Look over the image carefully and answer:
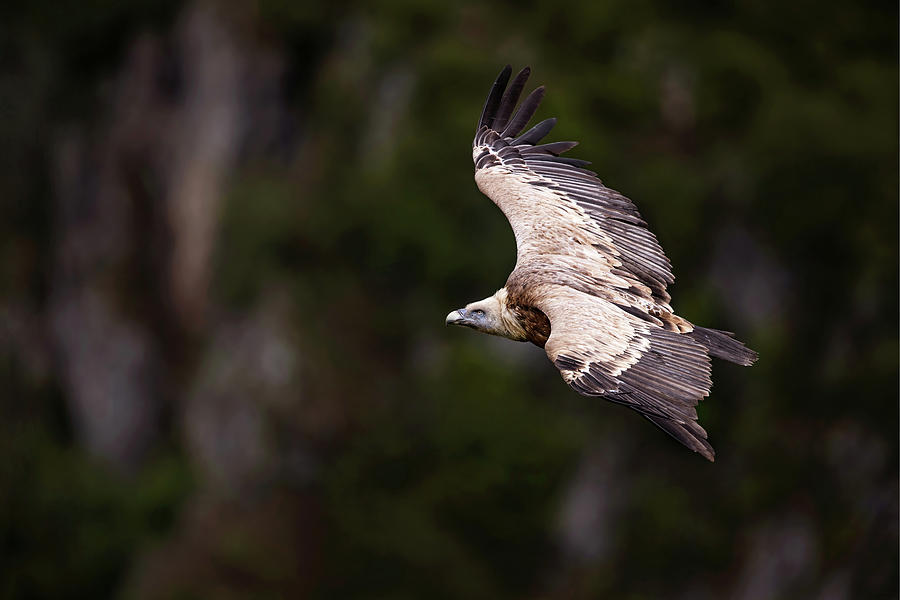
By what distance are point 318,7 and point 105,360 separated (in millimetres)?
15360

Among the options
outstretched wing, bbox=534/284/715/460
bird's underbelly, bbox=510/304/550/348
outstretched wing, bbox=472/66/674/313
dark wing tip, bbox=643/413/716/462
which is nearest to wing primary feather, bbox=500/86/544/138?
outstretched wing, bbox=472/66/674/313

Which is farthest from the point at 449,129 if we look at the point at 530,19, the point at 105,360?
the point at 105,360

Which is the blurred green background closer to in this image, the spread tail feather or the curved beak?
the curved beak

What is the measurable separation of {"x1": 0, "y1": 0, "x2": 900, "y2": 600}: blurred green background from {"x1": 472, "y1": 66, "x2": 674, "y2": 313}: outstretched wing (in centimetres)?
1795

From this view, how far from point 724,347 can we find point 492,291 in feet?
70.6

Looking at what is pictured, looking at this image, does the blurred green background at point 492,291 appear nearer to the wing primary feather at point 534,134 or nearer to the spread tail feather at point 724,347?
the wing primary feather at point 534,134

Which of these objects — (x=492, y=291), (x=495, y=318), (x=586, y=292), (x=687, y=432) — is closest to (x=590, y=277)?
(x=586, y=292)

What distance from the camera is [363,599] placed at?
3622cm

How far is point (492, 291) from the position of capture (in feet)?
104

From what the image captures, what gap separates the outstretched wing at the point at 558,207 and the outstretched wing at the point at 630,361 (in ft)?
1.85

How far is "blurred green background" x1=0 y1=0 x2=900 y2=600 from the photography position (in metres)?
33.4

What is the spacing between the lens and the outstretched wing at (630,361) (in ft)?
28.7

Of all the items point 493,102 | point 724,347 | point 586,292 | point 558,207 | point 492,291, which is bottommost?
point 492,291

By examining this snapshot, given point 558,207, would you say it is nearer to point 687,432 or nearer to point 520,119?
point 520,119
